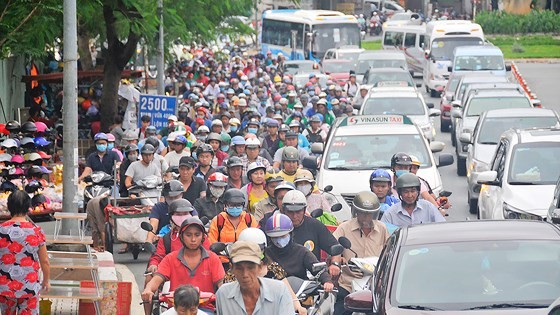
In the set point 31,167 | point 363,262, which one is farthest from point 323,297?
point 31,167

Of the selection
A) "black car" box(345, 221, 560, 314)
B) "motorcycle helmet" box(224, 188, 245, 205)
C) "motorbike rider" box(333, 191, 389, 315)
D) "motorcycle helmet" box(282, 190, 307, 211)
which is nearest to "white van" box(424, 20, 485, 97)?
"motorbike rider" box(333, 191, 389, 315)

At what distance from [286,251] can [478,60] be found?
1388 inches

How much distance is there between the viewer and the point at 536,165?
59.8 ft

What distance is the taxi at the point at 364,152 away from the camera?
63.4 feet

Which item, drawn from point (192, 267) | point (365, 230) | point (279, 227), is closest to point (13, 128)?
point (365, 230)

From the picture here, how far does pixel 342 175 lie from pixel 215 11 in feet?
36.0

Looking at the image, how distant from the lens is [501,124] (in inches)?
995

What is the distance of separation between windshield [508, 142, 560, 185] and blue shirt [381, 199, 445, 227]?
3.82m

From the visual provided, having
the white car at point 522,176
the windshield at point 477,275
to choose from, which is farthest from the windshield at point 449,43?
the windshield at point 477,275

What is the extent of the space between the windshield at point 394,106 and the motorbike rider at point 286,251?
61.7 feet

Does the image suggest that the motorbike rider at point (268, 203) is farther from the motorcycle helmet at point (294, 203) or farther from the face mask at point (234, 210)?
the motorcycle helmet at point (294, 203)

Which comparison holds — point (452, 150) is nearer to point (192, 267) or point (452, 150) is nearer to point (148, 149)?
point (148, 149)

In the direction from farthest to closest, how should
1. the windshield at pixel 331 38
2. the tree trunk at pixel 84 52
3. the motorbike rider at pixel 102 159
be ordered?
the windshield at pixel 331 38 < the tree trunk at pixel 84 52 < the motorbike rider at pixel 102 159

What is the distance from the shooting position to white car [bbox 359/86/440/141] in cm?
3023
